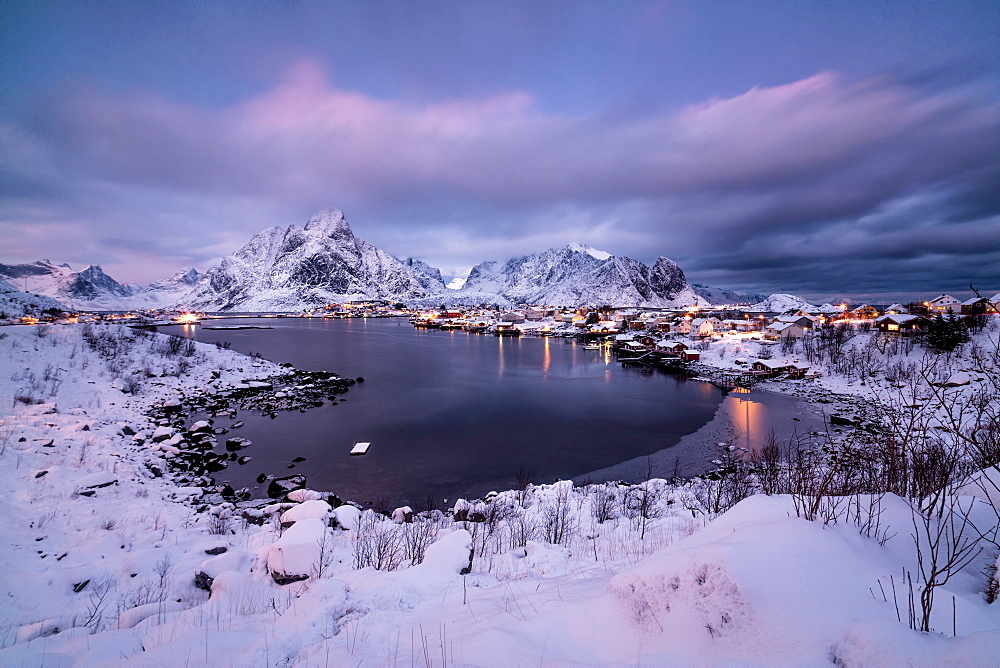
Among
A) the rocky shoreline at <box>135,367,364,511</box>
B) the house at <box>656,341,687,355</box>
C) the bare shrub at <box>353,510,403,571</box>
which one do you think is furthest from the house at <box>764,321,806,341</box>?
the bare shrub at <box>353,510,403,571</box>

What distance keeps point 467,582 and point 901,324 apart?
193 feet

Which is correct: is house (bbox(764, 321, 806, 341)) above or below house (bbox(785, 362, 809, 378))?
above

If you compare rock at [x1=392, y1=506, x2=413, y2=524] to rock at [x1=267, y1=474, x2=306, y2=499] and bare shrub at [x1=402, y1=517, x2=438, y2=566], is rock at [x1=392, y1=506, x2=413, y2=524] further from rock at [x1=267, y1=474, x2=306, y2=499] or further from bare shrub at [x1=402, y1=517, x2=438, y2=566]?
rock at [x1=267, y1=474, x2=306, y2=499]

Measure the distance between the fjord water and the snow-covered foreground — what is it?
131 inches

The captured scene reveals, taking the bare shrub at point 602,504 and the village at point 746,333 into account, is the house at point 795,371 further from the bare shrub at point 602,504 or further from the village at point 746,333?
the bare shrub at point 602,504

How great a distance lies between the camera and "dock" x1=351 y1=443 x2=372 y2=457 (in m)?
15.1

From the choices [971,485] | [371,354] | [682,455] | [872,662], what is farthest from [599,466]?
[371,354]

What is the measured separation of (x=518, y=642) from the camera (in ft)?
9.27

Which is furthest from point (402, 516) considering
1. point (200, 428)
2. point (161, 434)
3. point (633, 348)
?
point (633, 348)

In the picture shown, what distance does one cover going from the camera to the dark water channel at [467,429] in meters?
13.1

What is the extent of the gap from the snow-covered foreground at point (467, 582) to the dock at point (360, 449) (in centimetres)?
501

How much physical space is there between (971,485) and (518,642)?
5821mm

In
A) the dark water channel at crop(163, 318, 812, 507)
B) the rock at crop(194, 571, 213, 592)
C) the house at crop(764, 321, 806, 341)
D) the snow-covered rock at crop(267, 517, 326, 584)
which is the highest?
the house at crop(764, 321, 806, 341)

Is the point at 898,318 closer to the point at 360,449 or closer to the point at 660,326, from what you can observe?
the point at 660,326
